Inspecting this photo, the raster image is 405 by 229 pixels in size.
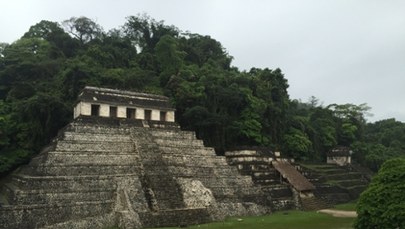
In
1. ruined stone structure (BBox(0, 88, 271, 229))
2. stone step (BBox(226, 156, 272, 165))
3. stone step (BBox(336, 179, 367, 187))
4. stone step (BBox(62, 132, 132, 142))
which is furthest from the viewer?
stone step (BBox(336, 179, 367, 187))

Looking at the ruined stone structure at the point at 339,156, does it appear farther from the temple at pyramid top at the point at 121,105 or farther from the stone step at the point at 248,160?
the temple at pyramid top at the point at 121,105

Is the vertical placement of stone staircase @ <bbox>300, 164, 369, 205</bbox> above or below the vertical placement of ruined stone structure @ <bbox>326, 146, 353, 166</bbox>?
below

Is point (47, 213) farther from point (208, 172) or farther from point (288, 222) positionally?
point (288, 222)

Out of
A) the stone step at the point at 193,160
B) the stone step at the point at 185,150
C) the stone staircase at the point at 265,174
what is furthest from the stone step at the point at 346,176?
the stone step at the point at 185,150

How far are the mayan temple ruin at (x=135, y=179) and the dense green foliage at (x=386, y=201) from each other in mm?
8723

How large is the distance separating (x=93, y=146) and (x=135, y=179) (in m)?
3.18

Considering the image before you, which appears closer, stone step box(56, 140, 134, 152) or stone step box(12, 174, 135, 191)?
stone step box(12, 174, 135, 191)

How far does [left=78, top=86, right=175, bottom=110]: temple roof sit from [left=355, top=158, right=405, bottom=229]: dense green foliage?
16924mm

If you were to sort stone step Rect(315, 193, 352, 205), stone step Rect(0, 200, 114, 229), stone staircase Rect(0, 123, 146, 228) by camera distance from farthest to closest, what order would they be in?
stone step Rect(315, 193, 352, 205)
stone staircase Rect(0, 123, 146, 228)
stone step Rect(0, 200, 114, 229)

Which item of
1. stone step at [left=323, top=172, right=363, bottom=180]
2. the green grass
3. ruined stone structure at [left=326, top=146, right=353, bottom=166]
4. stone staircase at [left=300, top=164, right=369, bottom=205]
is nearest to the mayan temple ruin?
stone staircase at [left=300, top=164, right=369, bottom=205]

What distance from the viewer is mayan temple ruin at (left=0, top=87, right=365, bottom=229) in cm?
1864

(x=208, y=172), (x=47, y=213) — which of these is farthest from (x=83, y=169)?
(x=208, y=172)

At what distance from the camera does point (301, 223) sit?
2047 cm

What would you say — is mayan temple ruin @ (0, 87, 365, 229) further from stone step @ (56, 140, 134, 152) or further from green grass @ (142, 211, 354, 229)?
green grass @ (142, 211, 354, 229)
